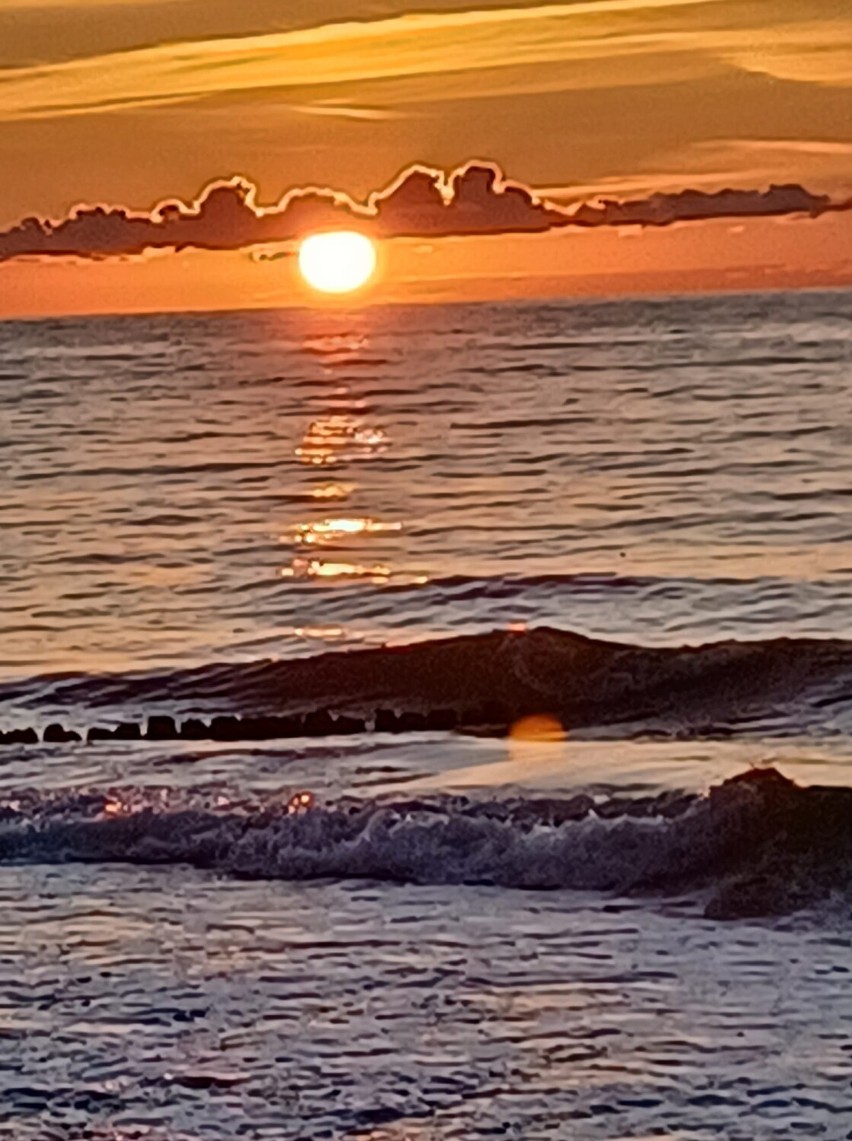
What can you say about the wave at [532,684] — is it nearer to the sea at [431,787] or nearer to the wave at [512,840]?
the sea at [431,787]

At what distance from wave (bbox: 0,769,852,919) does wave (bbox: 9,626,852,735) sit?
2538mm

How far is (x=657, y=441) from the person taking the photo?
79.2 feet

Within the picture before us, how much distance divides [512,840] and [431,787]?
3.41 ft

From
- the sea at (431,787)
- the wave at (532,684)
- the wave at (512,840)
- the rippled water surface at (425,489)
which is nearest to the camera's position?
the sea at (431,787)

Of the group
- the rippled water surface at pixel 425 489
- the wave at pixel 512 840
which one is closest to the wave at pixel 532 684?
the rippled water surface at pixel 425 489

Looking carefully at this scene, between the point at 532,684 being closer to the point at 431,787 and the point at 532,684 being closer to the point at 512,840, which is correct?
the point at 431,787

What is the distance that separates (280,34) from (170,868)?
870 centimetres

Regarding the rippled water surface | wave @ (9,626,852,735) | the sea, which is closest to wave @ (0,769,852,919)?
the sea

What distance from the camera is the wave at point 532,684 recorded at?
458 inches

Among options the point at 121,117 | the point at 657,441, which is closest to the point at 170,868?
the point at 121,117

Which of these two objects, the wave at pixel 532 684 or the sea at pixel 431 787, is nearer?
the sea at pixel 431 787

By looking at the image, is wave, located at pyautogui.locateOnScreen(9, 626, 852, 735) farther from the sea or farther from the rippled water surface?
the rippled water surface

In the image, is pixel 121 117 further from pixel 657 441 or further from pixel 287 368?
pixel 287 368

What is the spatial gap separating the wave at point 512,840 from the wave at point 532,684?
2538 mm
